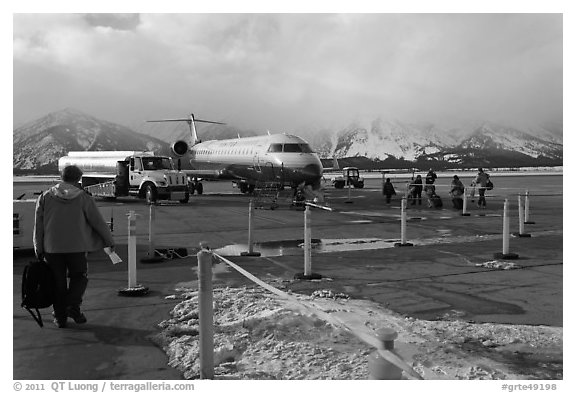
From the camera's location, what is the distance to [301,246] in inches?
436

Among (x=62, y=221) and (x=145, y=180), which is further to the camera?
(x=145, y=180)

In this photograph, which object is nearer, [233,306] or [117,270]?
[233,306]

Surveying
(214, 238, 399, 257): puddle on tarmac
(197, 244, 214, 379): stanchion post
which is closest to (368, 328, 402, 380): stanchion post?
(197, 244, 214, 379): stanchion post

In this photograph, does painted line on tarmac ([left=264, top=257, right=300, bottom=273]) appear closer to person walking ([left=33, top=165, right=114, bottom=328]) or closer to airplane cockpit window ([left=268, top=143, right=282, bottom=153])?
person walking ([left=33, top=165, right=114, bottom=328])

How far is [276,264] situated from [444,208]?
13.6 meters

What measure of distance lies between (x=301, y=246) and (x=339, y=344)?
6314 millimetres

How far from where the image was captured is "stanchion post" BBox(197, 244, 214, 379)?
3.91 metres

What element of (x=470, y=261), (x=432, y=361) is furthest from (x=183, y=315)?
(x=470, y=261)

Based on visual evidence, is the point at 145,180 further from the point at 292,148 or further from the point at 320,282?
the point at 320,282

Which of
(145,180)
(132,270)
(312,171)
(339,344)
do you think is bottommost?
(339,344)

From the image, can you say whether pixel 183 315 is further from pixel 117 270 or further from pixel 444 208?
pixel 444 208

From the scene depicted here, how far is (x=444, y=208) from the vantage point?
2089 cm

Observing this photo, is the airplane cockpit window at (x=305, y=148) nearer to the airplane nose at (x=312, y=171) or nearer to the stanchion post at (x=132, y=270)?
the airplane nose at (x=312, y=171)

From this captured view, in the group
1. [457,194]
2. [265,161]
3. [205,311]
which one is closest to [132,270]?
[205,311]
